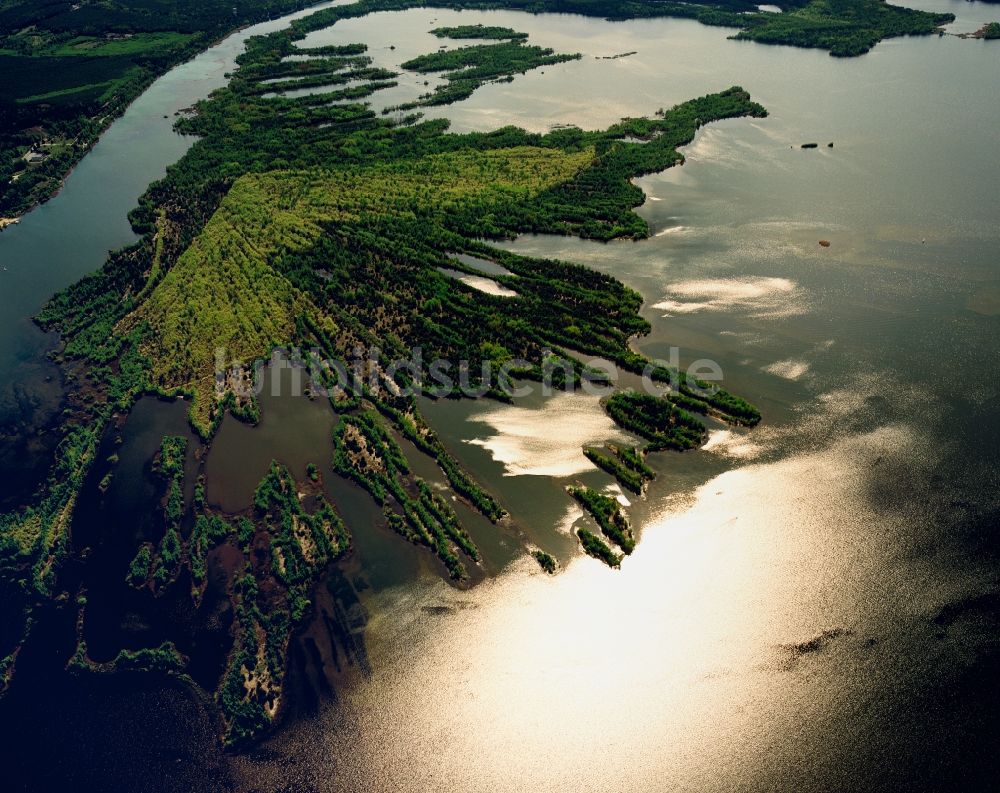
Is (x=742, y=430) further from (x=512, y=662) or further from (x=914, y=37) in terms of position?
(x=914, y=37)

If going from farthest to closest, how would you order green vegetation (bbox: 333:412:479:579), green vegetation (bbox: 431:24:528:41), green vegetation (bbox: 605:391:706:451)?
green vegetation (bbox: 431:24:528:41) → green vegetation (bbox: 605:391:706:451) → green vegetation (bbox: 333:412:479:579)

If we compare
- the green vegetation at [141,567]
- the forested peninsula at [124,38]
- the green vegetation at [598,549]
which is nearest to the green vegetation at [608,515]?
the green vegetation at [598,549]

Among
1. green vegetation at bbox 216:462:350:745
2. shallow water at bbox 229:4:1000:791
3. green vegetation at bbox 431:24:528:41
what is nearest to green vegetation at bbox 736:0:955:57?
green vegetation at bbox 431:24:528:41

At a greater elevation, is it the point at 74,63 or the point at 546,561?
the point at 74,63

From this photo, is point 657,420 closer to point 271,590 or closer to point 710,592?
point 710,592

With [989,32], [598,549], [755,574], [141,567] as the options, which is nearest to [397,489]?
[598,549]

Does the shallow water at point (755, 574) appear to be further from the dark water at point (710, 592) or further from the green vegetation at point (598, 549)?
the green vegetation at point (598, 549)

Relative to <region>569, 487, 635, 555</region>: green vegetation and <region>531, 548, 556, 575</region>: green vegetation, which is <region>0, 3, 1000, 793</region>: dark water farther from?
A: <region>569, 487, 635, 555</region>: green vegetation
